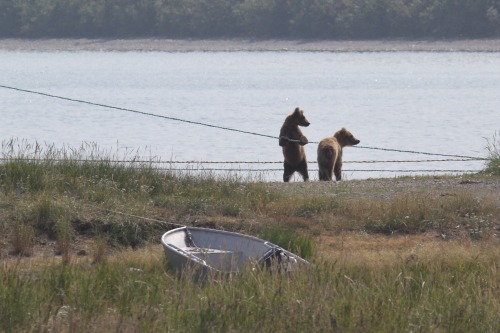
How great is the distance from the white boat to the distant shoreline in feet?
252

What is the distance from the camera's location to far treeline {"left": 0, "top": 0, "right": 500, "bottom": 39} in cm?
8769

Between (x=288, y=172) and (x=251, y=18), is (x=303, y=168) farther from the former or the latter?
(x=251, y=18)

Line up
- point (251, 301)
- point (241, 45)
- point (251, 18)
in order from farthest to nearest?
point (241, 45) < point (251, 18) < point (251, 301)

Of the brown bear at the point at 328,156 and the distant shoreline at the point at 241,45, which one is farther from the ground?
the brown bear at the point at 328,156

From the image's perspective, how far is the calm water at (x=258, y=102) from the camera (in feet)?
110

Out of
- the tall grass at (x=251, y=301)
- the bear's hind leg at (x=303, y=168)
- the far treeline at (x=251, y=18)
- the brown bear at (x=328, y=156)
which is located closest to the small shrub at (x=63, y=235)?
the tall grass at (x=251, y=301)

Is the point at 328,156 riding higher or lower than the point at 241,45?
higher

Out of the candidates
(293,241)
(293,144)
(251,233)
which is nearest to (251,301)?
(293,241)

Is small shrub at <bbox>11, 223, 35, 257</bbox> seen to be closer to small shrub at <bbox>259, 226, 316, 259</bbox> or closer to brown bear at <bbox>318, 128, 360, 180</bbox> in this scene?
small shrub at <bbox>259, 226, 316, 259</bbox>

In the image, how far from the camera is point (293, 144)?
17.9 metres

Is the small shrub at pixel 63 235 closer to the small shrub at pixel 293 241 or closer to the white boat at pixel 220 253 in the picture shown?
the white boat at pixel 220 253

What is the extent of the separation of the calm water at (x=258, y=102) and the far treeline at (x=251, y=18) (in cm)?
208

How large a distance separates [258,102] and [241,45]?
43.3 m

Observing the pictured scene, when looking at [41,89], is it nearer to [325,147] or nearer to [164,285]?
[325,147]
